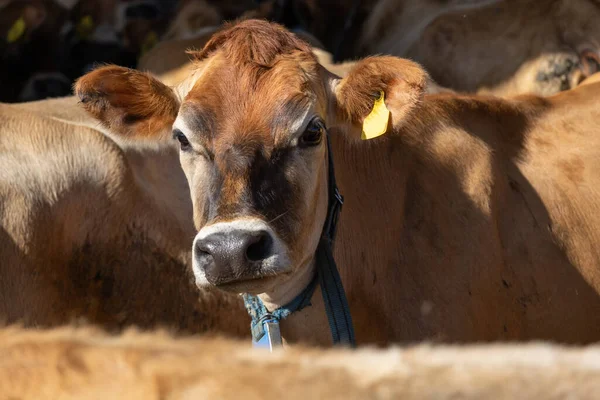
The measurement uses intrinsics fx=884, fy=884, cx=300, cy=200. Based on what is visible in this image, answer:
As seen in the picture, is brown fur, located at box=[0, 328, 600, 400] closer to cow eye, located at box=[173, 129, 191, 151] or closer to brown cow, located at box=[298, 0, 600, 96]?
cow eye, located at box=[173, 129, 191, 151]

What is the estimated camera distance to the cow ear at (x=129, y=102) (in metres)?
3.17

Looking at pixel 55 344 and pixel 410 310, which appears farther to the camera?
pixel 410 310


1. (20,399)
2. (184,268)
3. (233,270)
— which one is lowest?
(184,268)

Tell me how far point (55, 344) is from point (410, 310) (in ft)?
7.14

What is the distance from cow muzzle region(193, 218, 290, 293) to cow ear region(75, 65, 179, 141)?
77cm

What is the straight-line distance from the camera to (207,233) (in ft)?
8.56

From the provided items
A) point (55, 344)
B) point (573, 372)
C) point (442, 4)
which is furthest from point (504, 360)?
point (442, 4)

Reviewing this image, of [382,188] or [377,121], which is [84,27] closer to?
[382,188]

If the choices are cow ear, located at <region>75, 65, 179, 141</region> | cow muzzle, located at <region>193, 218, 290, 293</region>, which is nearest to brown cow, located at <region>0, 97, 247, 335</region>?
cow ear, located at <region>75, 65, 179, 141</region>

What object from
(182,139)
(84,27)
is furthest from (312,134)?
(84,27)

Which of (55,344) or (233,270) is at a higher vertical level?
(55,344)

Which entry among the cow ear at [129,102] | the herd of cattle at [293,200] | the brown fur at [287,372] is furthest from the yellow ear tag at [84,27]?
the brown fur at [287,372]

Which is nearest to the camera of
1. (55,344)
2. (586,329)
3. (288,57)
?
(55,344)

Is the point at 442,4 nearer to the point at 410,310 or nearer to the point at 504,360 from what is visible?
the point at 410,310
